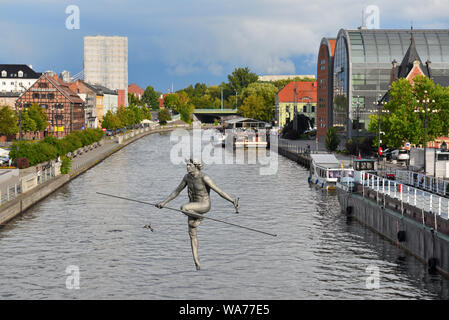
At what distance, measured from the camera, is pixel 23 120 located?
140 metres

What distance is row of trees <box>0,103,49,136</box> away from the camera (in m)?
130

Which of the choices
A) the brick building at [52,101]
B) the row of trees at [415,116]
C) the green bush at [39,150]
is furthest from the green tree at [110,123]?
the row of trees at [415,116]

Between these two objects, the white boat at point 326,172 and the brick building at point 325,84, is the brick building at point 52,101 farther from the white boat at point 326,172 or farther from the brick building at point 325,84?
the white boat at point 326,172

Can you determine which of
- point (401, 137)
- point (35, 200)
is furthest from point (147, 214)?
point (401, 137)

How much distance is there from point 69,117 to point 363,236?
420ft

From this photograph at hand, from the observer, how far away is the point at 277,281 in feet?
118

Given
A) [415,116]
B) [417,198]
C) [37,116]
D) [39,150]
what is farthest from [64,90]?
[417,198]

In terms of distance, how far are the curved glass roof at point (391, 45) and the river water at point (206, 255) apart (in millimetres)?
64690

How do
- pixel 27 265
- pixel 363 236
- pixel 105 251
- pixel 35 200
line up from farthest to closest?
pixel 35 200 < pixel 363 236 < pixel 105 251 < pixel 27 265

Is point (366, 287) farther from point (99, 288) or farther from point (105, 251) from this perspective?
point (105, 251)

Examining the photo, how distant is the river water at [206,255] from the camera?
34188 millimetres

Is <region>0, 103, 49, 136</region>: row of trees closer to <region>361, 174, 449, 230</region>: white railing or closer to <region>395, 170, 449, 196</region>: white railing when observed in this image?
<region>395, 170, 449, 196</region>: white railing

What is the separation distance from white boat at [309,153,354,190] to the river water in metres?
5.13

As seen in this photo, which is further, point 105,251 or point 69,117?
point 69,117
